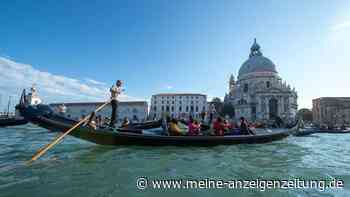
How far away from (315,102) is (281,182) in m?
73.9

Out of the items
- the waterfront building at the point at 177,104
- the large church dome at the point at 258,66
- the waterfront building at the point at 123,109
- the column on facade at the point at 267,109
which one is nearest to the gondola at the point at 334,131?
the column on facade at the point at 267,109

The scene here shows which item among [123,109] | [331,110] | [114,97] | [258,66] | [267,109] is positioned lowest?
[114,97]

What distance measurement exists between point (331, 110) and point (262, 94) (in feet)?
79.0

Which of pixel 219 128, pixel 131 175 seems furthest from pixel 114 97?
pixel 219 128

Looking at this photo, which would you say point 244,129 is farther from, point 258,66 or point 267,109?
point 258,66

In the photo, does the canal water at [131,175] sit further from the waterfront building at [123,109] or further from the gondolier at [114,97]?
the waterfront building at [123,109]

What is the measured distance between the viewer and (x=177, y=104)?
6050cm

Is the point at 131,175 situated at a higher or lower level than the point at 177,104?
lower

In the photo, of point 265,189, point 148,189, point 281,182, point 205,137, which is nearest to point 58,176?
point 148,189

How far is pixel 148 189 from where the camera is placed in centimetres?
249

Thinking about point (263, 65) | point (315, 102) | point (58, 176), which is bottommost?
point (58, 176)

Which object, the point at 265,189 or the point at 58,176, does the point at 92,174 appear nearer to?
the point at 58,176

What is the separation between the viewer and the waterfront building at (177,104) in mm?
59969

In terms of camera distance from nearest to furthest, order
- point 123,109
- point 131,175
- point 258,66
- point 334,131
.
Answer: point 131,175 < point 334,131 < point 258,66 < point 123,109
